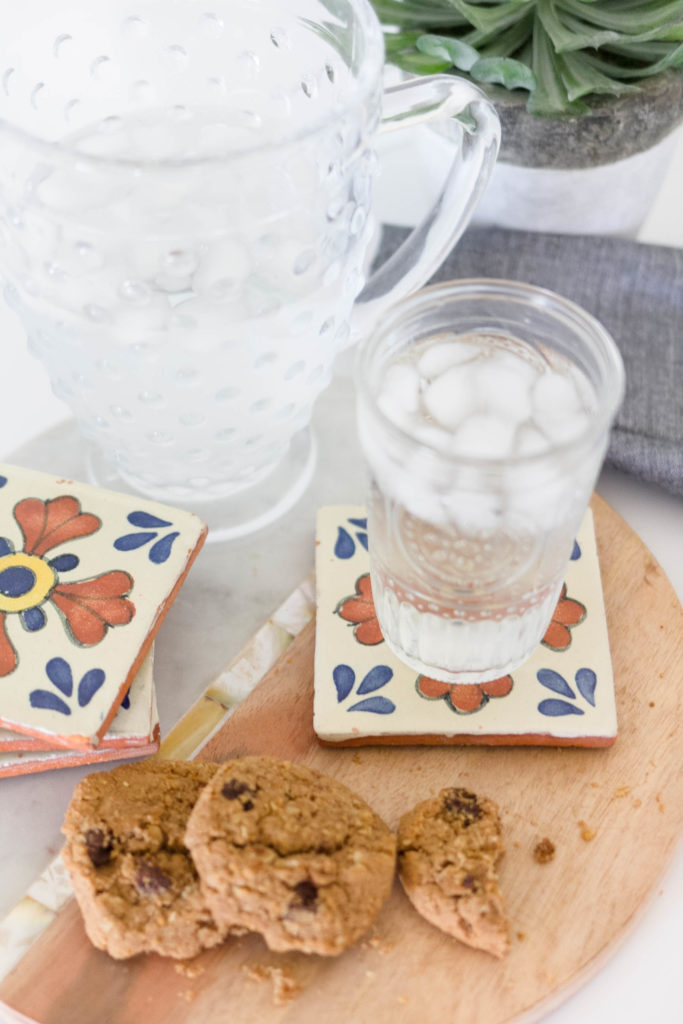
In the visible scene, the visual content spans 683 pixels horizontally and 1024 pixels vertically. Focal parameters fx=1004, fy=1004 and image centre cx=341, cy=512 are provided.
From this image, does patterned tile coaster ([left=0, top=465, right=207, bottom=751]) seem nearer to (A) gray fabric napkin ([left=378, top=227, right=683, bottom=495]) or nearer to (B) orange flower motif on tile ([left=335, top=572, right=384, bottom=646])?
(B) orange flower motif on tile ([left=335, top=572, right=384, bottom=646])

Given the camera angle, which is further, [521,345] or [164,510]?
[164,510]

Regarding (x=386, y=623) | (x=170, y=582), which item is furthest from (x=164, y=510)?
(x=386, y=623)

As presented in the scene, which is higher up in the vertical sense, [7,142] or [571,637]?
[7,142]

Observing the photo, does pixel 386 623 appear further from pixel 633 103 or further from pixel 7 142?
pixel 633 103

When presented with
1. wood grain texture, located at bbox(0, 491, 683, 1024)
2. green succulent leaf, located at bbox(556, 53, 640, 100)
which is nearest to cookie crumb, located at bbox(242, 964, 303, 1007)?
wood grain texture, located at bbox(0, 491, 683, 1024)

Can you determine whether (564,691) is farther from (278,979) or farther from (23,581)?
(23,581)
